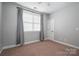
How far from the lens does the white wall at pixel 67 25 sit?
1374 mm

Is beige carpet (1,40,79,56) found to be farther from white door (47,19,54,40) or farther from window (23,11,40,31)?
window (23,11,40,31)

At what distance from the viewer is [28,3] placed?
1265mm

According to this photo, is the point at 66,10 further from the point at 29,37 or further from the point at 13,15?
the point at 13,15

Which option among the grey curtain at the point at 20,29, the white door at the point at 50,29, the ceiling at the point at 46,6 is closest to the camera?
the ceiling at the point at 46,6

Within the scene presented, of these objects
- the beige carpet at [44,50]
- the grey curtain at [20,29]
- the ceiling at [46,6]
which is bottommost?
the beige carpet at [44,50]

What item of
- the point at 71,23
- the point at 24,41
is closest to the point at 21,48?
the point at 24,41

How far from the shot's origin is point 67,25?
151 cm

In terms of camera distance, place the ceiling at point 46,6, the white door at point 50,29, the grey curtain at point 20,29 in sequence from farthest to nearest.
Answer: the grey curtain at point 20,29
the white door at point 50,29
the ceiling at point 46,6

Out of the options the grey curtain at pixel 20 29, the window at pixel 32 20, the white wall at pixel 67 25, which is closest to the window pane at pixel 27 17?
the window at pixel 32 20

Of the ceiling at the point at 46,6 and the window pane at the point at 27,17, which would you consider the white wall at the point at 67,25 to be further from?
the window pane at the point at 27,17

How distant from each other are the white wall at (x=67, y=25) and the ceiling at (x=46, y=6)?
10 centimetres

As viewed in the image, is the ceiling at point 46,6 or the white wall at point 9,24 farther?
the white wall at point 9,24

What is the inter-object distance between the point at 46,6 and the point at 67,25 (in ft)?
2.26

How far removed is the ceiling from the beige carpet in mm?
709
